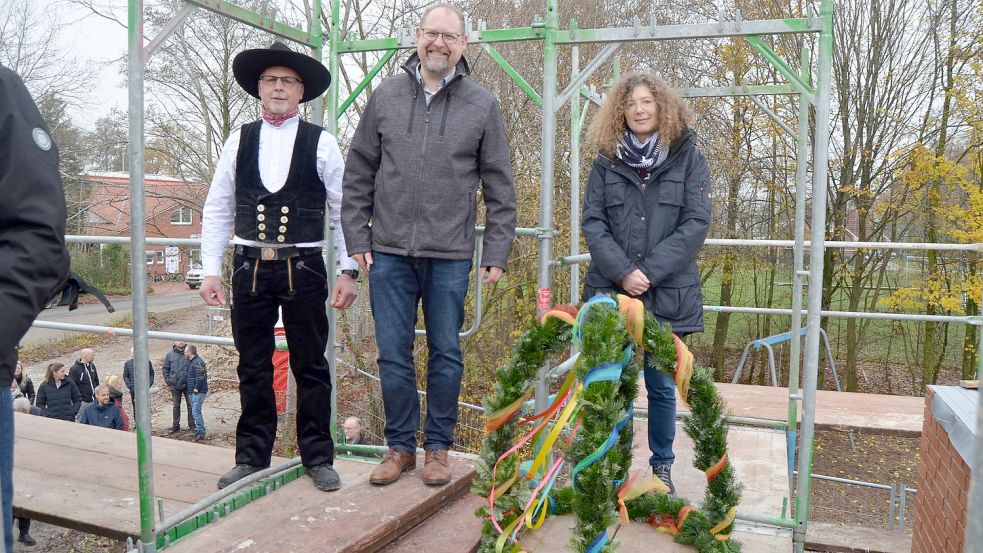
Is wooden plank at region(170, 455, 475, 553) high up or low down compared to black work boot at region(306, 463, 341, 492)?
down

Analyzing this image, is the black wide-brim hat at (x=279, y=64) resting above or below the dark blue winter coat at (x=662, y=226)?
above

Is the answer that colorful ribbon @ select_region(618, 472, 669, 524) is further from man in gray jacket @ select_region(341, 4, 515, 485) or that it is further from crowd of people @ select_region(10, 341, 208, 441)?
crowd of people @ select_region(10, 341, 208, 441)

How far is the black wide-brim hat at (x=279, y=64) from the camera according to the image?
114 inches

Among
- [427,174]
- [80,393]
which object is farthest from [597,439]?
[80,393]

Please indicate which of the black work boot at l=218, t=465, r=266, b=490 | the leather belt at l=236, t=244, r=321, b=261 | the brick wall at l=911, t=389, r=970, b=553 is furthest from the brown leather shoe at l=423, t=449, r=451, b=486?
the brick wall at l=911, t=389, r=970, b=553

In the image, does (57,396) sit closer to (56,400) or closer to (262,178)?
(56,400)

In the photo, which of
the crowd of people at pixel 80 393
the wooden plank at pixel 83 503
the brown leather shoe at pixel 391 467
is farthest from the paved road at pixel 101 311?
the brown leather shoe at pixel 391 467

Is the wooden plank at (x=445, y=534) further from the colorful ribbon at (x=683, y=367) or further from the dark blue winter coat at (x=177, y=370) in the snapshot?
the dark blue winter coat at (x=177, y=370)

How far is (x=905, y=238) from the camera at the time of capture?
1422 centimetres

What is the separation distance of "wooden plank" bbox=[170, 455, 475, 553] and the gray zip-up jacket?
2.92ft

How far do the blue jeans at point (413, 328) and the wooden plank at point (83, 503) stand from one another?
0.87 meters

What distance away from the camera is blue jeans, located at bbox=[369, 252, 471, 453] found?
9.63ft

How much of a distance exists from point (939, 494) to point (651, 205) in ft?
5.92

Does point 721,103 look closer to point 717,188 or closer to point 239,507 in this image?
point 717,188
